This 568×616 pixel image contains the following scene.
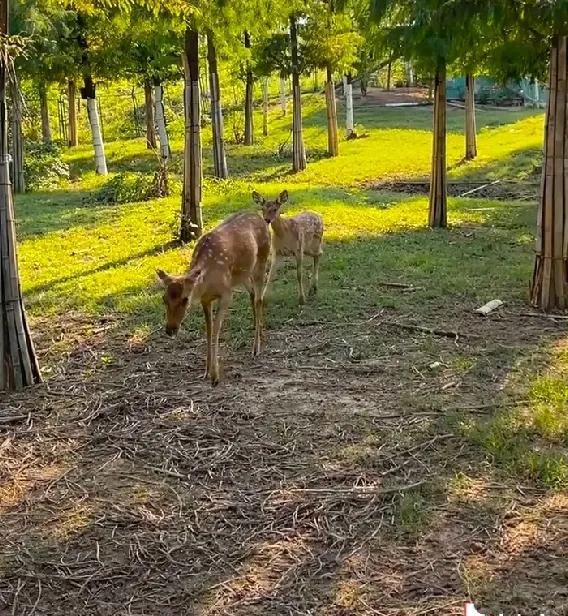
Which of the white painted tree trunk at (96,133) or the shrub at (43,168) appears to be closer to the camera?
the white painted tree trunk at (96,133)

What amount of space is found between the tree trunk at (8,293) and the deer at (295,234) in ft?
9.38

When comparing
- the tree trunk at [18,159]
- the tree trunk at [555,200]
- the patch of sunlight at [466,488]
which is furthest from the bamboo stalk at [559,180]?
the tree trunk at [18,159]

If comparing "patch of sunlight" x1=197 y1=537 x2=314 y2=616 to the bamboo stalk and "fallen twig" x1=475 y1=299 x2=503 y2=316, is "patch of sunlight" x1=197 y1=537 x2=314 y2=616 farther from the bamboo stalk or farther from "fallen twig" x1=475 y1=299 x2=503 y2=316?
the bamboo stalk

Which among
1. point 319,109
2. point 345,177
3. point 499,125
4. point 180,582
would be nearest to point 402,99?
point 319,109

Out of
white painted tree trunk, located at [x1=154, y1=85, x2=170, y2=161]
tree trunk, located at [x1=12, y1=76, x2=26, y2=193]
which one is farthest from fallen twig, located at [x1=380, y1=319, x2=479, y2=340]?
tree trunk, located at [x1=12, y1=76, x2=26, y2=193]

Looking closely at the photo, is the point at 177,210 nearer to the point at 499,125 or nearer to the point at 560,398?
the point at 560,398

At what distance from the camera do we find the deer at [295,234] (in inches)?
333

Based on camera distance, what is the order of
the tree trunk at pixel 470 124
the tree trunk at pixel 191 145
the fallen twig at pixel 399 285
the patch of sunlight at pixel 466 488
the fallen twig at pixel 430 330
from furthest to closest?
the tree trunk at pixel 470 124
the tree trunk at pixel 191 145
the fallen twig at pixel 399 285
the fallen twig at pixel 430 330
the patch of sunlight at pixel 466 488

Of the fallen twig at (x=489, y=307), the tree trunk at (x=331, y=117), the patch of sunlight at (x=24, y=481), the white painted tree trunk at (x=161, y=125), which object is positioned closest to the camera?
the patch of sunlight at (x=24, y=481)

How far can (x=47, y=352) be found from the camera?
719 cm

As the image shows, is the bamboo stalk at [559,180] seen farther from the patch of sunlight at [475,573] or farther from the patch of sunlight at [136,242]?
the patch of sunlight at [475,573]

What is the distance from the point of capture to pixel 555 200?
25.3 ft

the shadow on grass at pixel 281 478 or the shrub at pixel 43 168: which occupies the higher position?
the shrub at pixel 43 168

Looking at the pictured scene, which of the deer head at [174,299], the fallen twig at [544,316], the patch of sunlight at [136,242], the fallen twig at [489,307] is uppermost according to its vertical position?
the deer head at [174,299]
